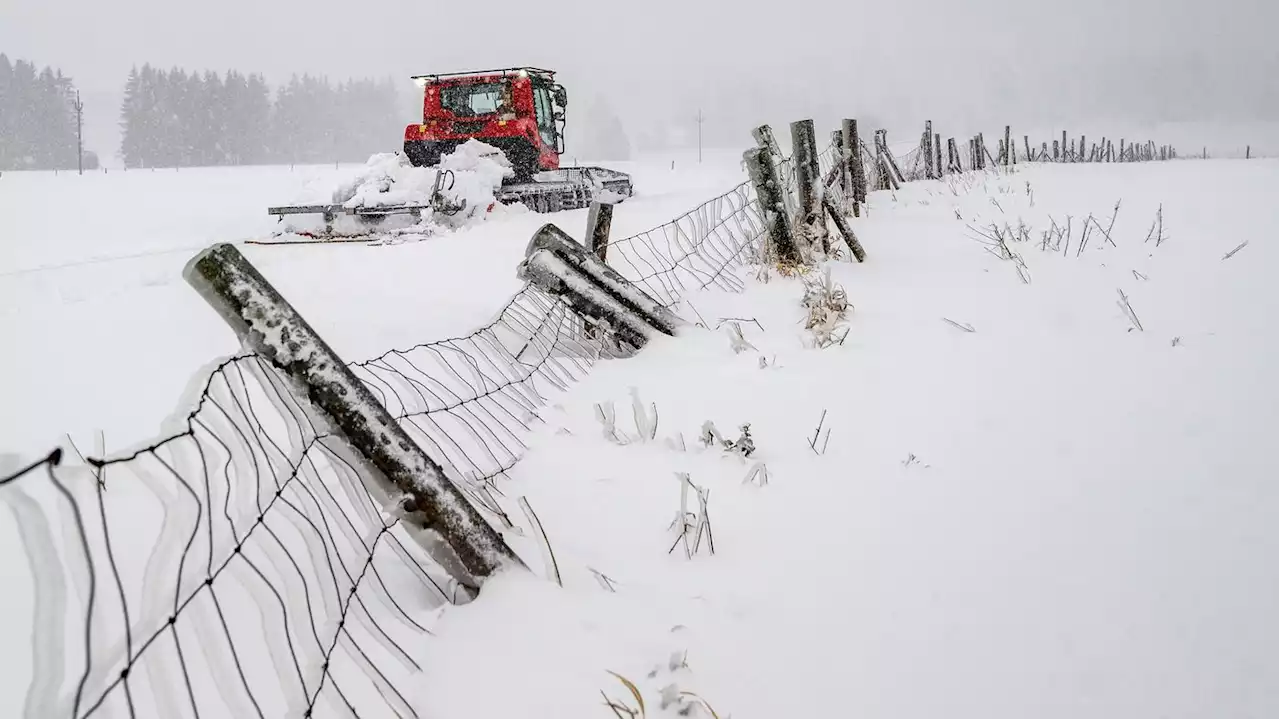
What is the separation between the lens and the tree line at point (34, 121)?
6662cm

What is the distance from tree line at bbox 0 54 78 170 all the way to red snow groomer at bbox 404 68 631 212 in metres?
72.3

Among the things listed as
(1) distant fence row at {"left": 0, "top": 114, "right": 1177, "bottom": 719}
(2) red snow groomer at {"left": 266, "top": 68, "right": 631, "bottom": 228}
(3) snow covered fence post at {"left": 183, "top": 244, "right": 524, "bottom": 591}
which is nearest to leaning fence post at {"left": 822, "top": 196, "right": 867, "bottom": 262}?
(1) distant fence row at {"left": 0, "top": 114, "right": 1177, "bottom": 719}

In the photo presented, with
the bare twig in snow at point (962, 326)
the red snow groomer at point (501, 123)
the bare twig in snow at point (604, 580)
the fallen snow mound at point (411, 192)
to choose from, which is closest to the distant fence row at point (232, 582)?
the bare twig in snow at point (604, 580)

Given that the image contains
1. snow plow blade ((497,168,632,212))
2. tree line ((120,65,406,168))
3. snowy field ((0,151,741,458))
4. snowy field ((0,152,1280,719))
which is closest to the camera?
snowy field ((0,152,1280,719))

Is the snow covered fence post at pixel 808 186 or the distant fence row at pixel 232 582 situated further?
the snow covered fence post at pixel 808 186

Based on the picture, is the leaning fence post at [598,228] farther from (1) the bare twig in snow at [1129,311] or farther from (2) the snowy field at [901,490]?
(1) the bare twig in snow at [1129,311]

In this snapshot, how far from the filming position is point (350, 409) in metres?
1.65

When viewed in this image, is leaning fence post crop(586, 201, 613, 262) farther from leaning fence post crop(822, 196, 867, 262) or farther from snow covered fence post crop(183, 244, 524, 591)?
snow covered fence post crop(183, 244, 524, 591)

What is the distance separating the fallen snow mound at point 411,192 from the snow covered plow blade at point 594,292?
21.7 ft

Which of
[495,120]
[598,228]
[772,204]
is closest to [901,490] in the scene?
[598,228]

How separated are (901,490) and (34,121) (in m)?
90.3

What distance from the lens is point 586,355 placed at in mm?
3982

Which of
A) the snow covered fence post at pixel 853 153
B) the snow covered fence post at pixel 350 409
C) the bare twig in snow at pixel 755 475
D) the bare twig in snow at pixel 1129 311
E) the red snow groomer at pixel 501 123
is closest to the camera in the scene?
the snow covered fence post at pixel 350 409

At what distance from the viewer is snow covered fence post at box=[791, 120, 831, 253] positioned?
5664 mm
